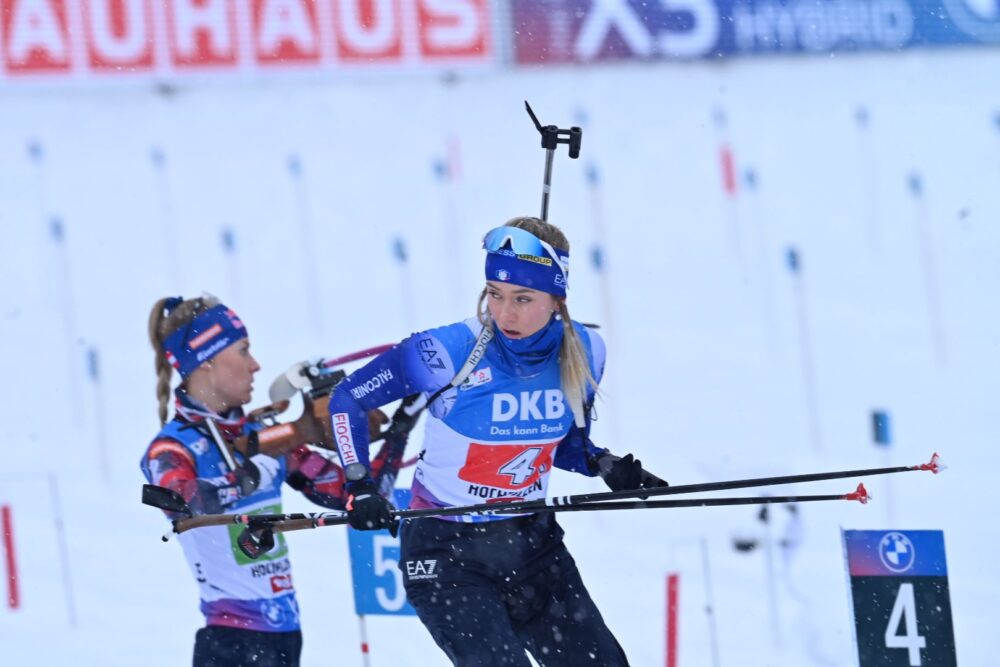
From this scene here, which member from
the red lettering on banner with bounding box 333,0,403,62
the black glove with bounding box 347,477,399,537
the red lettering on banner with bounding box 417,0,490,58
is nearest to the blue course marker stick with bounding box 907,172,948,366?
the red lettering on banner with bounding box 417,0,490,58

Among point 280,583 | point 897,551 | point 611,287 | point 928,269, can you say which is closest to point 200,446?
point 280,583

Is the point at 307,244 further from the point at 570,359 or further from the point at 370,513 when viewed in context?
the point at 370,513

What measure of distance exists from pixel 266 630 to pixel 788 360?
922 centimetres

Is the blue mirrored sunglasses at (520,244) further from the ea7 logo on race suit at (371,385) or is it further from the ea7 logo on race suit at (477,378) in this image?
the ea7 logo on race suit at (371,385)

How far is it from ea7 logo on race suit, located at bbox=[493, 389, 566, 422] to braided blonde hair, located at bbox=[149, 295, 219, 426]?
1.34 metres

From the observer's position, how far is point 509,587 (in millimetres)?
3787

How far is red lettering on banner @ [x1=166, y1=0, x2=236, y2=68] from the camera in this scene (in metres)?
16.1

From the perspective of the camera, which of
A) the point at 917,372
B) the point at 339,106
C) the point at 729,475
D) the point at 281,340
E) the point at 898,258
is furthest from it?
the point at 339,106

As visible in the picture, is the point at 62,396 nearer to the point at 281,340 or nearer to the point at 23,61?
the point at 281,340

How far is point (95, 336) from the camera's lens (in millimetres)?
13805

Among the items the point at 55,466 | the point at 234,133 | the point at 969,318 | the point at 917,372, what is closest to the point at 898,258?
the point at 969,318

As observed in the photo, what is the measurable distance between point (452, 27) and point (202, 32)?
3.26 meters

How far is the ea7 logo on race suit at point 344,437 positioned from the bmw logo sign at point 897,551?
5.72 feet

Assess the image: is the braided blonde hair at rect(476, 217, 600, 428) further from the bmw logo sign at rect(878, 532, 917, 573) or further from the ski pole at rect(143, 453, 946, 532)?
the bmw logo sign at rect(878, 532, 917, 573)
